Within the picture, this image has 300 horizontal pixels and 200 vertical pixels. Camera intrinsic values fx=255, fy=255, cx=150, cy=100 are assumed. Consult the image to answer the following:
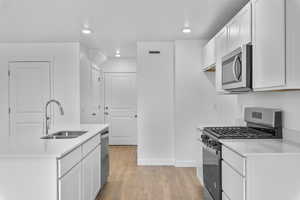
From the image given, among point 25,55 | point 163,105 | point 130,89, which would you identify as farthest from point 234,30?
point 130,89

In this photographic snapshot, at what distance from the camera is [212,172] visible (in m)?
2.71

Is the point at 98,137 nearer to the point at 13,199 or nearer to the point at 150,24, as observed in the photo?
the point at 13,199

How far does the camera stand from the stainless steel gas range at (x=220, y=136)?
248 cm

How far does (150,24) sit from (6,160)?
9.16 ft

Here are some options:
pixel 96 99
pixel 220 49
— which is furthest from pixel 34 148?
pixel 96 99

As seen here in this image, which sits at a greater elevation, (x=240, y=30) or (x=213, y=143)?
(x=240, y=30)

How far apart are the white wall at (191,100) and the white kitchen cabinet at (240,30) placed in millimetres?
1723

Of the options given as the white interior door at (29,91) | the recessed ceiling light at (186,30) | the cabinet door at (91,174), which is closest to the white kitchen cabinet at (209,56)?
the recessed ceiling light at (186,30)

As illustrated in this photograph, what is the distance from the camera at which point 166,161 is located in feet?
16.6

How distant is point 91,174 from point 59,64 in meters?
2.94

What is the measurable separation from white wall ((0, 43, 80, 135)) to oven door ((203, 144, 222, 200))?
118 inches

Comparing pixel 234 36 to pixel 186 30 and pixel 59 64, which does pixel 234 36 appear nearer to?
pixel 186 30

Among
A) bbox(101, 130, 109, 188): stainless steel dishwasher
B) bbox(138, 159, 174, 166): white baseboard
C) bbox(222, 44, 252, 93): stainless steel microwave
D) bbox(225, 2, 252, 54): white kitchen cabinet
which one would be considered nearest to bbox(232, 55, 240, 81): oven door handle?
Result: bbox(222, 44, 252, 93): stainless steel microwave

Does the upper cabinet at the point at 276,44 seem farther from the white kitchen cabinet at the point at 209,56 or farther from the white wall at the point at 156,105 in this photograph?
the white wall at the point at 156,105
